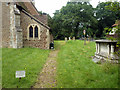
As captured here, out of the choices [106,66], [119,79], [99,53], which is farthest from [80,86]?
[99,53]

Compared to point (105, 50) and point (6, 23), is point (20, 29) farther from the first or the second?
point (105, 50)

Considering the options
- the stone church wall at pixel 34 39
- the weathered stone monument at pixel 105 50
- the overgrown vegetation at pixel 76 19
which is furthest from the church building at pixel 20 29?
the overgrown vegetation at pixel 76 19

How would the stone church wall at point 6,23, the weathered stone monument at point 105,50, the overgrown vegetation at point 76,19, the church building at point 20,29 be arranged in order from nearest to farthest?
the weathered stone monument at point 105,50 < the church building at point 20,29 < the stone church wall at point 6,23 < the overgrown vegetation at point 76,19

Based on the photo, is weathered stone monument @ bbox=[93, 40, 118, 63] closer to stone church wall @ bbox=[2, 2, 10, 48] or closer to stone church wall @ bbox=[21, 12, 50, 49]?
stone church wall @ bbox=[21, 12, 50, 49]

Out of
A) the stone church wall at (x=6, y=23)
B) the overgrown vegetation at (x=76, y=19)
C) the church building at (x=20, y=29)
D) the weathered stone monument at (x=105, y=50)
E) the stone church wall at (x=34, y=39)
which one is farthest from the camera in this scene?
the overgrown vegetation at (x=76, y=19)

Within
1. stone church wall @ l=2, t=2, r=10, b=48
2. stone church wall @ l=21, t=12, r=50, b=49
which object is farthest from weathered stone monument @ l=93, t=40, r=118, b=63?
stone church wall @ l=2, t=2, r=10, b=48

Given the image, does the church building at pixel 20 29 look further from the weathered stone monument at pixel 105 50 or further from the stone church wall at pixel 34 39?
the weathered stone monument at pixel 105 50

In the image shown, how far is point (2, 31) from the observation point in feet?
51.2

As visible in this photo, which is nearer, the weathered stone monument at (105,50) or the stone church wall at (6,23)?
the weathered stone monument at (105,50)

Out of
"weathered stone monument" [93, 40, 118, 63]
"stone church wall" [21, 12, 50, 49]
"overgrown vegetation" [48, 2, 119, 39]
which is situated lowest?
"weathered stone monument" [93, 40, 118, 63]

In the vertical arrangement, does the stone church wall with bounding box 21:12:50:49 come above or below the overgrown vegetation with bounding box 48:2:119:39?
below

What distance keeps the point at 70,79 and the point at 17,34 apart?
482 inches

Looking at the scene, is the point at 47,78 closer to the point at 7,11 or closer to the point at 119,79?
the point at 119,79

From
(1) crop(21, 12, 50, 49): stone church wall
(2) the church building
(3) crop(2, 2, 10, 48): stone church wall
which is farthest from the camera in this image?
(1) crop(21, 12, 50, 49): stone church wall
